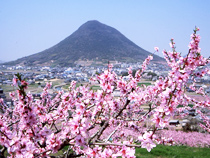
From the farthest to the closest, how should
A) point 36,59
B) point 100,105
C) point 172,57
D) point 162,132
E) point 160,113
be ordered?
point 36,59, point 162,132, point 172,57, point 100,105, point 160,113

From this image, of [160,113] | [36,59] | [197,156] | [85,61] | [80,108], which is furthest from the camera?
[36,59]

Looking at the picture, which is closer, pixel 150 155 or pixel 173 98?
pixel 173 98

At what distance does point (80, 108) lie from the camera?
1.86 meters

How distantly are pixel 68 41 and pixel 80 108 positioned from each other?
136 m

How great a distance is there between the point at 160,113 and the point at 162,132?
1192cm

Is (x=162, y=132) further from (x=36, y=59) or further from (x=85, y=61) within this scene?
(x=36, y=59)

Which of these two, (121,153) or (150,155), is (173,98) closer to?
(121,153)

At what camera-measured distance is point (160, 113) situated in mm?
1685

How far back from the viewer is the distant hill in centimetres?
10994

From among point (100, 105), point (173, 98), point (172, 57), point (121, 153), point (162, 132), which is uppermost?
point (172, 57)

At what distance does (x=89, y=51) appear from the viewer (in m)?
117

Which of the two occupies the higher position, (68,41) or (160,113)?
(68,41)

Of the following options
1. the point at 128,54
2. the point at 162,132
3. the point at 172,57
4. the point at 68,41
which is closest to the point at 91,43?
the point at 68,41

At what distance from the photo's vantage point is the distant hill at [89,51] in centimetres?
10994
